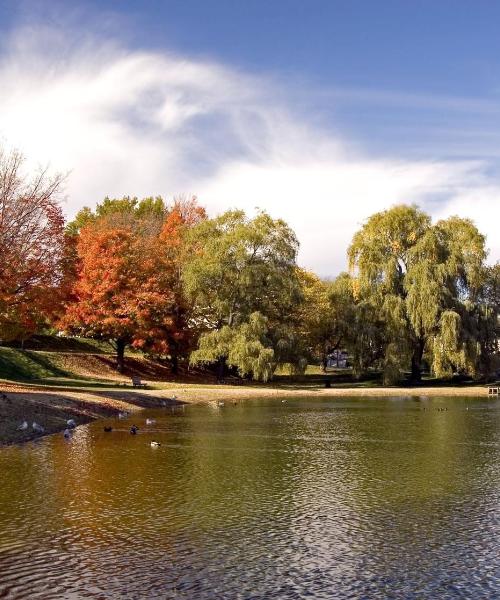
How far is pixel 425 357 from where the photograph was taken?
6769 centimetres

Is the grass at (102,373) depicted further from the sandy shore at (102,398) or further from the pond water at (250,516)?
the pond water at (250,516)

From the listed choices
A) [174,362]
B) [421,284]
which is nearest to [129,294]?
[174,362]

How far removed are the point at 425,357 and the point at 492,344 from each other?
6849 millimetres

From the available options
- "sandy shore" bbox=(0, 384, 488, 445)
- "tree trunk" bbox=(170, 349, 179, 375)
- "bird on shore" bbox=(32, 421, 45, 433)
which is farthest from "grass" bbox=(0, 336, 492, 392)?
"bird on shore" bbox=(32, 421, 45, 433)

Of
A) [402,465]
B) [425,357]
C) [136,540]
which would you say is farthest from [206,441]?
[425,357]

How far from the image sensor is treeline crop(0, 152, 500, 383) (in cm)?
6244

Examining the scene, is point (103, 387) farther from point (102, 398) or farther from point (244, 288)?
point (244, 288)

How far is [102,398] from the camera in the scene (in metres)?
41.2

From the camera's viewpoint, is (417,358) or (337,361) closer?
(417,358)

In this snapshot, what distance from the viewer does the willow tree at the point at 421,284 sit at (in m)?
63.7

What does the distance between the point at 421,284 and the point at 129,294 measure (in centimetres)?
2783

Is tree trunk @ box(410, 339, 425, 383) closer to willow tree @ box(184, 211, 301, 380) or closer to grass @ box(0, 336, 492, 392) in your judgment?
grass @ box(0, 336, 492, 392)

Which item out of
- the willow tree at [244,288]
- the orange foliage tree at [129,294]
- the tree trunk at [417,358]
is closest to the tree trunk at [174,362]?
the orange foliage tree at [129,294]

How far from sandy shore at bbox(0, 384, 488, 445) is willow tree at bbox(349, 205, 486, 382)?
4.03m
